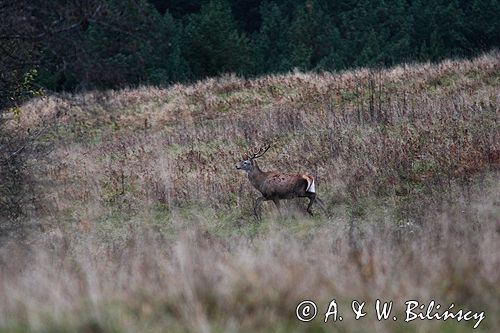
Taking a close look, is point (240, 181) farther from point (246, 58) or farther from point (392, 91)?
point (246, 58)

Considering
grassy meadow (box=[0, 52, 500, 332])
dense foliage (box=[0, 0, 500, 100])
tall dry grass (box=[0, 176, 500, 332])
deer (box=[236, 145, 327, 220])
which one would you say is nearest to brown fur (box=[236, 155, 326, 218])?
deer (box=[236, 145, 327, 220])

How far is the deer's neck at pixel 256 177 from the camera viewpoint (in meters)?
10.8

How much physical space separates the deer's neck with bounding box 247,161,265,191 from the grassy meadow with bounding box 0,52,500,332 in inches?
10.0

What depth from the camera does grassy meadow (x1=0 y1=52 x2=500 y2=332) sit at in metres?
4.84

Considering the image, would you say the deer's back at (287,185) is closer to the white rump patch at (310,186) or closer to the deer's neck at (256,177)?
the white rump patch at (310,186)

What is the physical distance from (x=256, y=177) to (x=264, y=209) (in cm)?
65

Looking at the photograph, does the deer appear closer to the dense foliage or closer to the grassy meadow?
the grassy meadow

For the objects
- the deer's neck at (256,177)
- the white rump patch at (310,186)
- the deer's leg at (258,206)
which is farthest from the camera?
the deer's neck at (256,177)

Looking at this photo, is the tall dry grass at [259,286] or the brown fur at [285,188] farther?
the brown fur at [285,188]

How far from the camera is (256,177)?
1094cm

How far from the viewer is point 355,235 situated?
699 centimetres

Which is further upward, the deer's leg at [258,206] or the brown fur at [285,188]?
the brown fur at [285,188]

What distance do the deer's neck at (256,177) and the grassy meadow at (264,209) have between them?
255 mm

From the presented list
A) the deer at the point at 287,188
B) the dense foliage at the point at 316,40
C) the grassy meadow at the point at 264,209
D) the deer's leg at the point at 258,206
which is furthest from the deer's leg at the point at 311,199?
A: the dense foliage at the point at 316,40
